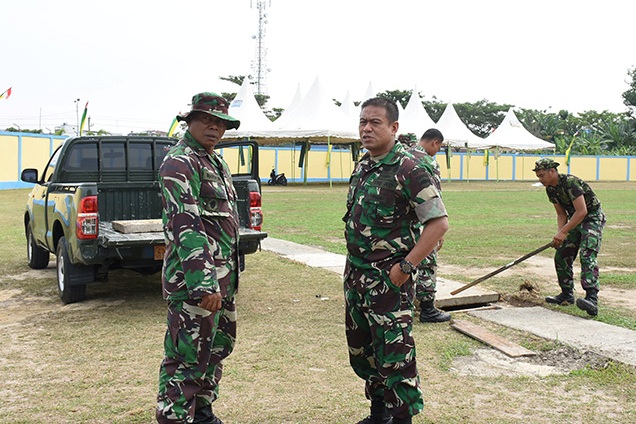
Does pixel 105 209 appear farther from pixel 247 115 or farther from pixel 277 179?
pixel 277 179

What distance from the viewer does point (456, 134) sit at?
125 ft

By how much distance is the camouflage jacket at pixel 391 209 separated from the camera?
10.5 ft

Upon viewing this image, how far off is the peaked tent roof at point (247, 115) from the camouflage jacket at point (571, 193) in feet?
86.1

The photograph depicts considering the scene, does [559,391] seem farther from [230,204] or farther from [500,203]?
[500,203]

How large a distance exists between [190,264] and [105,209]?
4.15 m

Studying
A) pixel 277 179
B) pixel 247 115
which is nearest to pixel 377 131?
pixel 247 115

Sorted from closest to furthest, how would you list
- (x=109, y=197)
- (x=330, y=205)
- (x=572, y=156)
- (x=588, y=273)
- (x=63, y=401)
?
(x=63, y=401)
(x=588, y=273)
(x=109, y=197)
(x=330, y=205)
(x=572, y=156)

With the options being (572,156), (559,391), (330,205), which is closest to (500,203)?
(330,205)

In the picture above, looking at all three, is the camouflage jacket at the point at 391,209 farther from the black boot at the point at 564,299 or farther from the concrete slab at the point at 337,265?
the black boot at the point at 564,299

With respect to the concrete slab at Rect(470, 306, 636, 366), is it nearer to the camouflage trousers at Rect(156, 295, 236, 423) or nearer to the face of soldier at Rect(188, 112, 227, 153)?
the camouflage trousers at Rect(156, 295, 236, 423)

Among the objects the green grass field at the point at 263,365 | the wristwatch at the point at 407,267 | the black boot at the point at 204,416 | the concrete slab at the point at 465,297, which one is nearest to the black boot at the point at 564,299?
the green grass field at the point at 263,365

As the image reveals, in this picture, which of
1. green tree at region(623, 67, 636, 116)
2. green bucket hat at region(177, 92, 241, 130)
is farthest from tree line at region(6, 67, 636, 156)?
green bucket hat at region(177, 92, 241, 130)

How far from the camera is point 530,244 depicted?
11453 mm

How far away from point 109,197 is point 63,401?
323 cm
